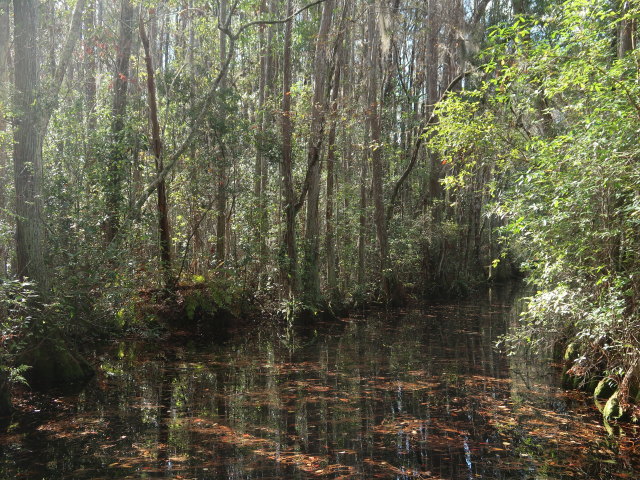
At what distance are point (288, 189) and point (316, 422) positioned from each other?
9.22 m

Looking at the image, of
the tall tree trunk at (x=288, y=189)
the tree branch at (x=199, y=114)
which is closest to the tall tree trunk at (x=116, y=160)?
the tree branch at (x=199, y=114)

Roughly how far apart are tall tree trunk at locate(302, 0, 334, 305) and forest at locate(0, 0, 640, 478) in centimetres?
7

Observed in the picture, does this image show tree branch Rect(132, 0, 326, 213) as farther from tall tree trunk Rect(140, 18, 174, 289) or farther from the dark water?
the dark water

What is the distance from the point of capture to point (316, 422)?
6590 millimetres

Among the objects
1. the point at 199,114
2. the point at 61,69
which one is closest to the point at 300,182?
the point at 199,114

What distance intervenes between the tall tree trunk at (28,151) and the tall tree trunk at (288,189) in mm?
7328

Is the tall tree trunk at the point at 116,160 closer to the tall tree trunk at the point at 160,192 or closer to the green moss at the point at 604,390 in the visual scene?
the tall tree trunk at the point at 160,192

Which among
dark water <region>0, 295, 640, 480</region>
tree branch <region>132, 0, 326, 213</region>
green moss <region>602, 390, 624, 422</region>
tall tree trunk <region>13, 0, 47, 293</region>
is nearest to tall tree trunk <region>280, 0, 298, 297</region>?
tree branch <region>132, 0, 326, 213</region>

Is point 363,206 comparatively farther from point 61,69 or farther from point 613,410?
point 613,410

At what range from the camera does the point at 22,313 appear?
7453mm

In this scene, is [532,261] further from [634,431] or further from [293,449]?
[293,449]

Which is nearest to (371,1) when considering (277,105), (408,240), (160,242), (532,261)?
(277,105)

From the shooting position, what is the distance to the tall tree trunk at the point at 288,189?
14.7 meters

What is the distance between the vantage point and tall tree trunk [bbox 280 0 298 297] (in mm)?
14688
